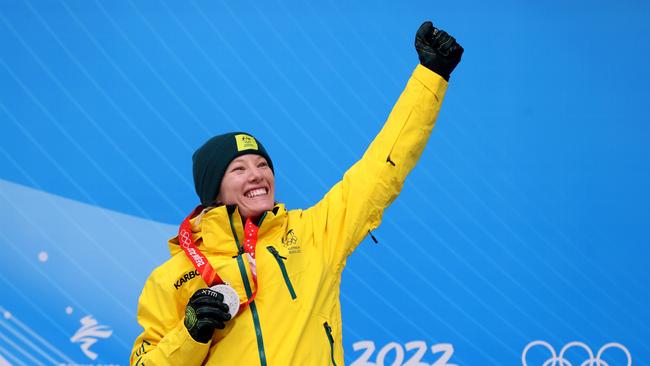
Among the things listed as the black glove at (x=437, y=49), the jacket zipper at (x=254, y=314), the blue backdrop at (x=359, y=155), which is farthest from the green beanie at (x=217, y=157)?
the blue backdrop at (x=359, y=155)

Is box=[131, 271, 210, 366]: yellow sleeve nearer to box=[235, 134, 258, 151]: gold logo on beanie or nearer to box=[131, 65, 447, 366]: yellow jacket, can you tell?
box=[131, 65, 447, 366]: yellow jacket

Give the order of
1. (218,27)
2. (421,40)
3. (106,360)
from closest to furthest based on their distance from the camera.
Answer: (421,40) < (106,360) < (218,27)

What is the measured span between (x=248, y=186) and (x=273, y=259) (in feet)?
0.62

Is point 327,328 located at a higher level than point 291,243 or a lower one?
lower

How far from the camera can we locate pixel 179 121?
2.93 meters

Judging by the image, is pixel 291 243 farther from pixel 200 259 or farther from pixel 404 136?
pixel 404 136

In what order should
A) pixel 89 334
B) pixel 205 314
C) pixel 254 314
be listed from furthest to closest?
1. pixel 89 334
2. pixel 254 314
3. pixel 205 314

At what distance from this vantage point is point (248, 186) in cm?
183

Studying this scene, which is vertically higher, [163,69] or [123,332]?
[163,69]

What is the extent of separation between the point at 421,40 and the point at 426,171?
1277 mm

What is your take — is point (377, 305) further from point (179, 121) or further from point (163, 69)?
point (163, 69)

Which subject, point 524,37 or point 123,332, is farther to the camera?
point 524,37

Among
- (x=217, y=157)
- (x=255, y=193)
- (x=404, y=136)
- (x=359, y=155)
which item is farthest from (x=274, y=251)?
(x=359, y=155)

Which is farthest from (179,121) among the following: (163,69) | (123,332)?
(123,332)
